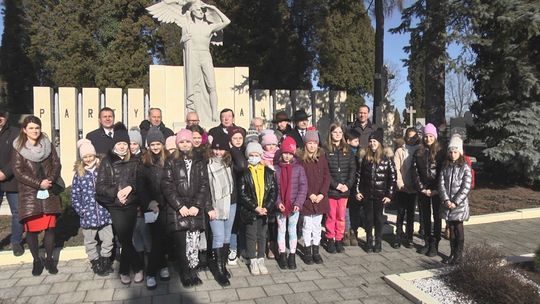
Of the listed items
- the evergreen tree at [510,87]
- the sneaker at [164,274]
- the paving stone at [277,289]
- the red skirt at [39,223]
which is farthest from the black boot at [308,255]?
the evergreen tree at [510,87]

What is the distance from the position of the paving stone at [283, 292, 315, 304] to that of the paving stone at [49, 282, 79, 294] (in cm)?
224

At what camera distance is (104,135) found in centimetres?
520

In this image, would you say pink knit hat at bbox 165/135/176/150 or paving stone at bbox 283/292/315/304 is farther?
pink knit hat at bbox 165/135/176/150

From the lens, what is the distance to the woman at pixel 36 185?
4590 mm

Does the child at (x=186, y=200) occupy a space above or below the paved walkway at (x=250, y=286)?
above

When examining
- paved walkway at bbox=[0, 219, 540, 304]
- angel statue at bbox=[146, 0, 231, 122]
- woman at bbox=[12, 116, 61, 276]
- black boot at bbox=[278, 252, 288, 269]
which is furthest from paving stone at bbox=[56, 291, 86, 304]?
angel statue at bbox=[146, 0, 231, 122]

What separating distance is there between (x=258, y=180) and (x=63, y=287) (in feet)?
7.76

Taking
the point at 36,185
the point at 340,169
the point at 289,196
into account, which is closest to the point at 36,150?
the point at 36,185

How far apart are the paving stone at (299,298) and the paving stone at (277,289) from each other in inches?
4.0

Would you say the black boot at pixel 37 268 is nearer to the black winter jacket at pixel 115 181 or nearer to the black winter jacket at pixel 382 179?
the black winter jacket at pixel 115 181

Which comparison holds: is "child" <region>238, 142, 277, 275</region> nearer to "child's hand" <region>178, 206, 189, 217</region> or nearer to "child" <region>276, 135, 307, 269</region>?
"child" <region>276, 135, 307, 269</region>

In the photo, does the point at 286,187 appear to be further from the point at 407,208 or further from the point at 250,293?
the point at 407,208

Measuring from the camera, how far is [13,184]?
5305 millimetres

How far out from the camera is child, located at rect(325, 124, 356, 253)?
5461 millimetres
